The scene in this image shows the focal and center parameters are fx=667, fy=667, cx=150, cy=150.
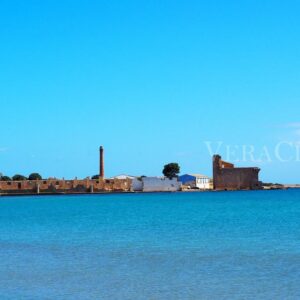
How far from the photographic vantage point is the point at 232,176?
107 meters

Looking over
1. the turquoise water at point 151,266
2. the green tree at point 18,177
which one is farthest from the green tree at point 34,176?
the turquoise water at point 151,266

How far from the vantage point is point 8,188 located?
99.6 metres

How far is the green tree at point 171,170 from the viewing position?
11031 cm

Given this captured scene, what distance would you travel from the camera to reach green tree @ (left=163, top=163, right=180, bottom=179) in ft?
362

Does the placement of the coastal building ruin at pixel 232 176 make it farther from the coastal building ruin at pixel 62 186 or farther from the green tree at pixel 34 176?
the green tree at pixel 34 176

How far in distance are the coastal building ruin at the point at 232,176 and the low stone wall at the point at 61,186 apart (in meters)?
15.3

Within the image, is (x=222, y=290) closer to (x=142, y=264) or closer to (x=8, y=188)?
(x=142, y=264)

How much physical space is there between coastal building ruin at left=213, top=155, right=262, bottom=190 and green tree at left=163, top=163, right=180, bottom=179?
676 cm

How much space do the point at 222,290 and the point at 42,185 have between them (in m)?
89.9

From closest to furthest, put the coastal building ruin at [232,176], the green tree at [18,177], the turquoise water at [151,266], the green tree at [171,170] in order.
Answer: the turquoise water at [151,266] < the coastal building ruin at [232,176] < the green tree at [171,170] < the green tree at [18,177]

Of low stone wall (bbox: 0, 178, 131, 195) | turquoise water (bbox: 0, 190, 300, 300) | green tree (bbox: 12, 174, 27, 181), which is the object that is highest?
green tree (bbox: 12, 174, 27, 181)

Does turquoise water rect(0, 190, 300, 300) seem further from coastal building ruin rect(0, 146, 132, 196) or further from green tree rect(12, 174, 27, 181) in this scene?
green tree rect(12, 174, 27, 181)

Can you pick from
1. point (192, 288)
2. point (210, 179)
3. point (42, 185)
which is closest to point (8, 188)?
point (42, 185)

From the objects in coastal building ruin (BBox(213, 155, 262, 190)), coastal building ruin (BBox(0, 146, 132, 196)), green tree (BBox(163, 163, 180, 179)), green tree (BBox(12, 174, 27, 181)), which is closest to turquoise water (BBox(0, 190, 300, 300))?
coastal building ruin (BBox(0, 146, 132, 196))
